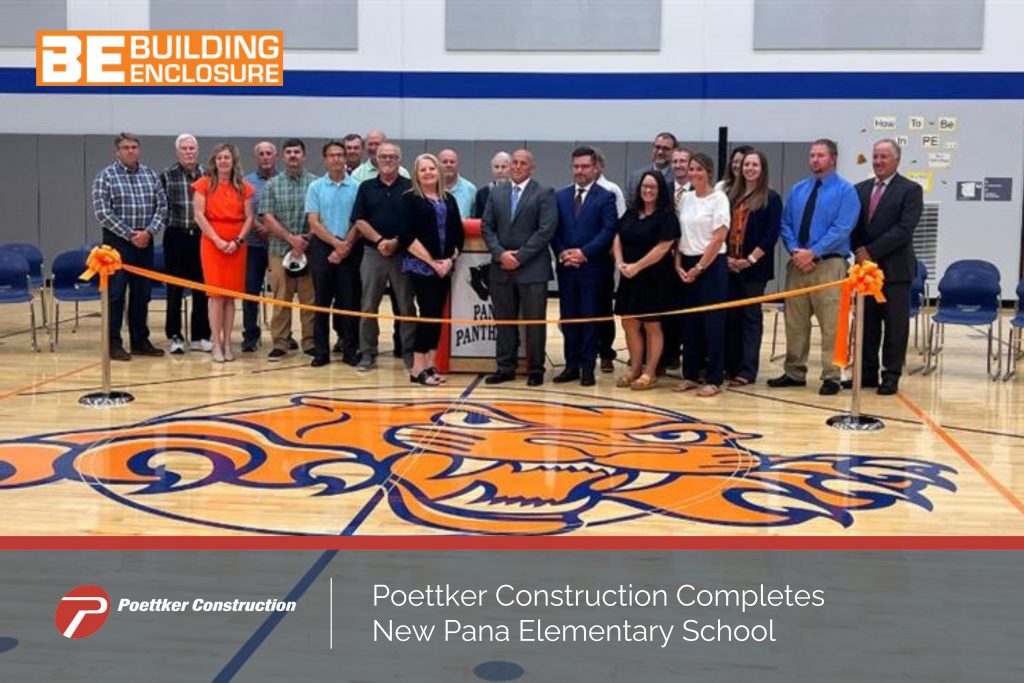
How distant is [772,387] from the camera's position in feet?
28.6

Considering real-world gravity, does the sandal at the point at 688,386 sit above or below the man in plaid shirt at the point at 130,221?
below

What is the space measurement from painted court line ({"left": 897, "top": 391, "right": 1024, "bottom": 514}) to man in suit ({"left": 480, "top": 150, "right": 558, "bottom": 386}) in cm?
262

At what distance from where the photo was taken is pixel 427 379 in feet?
28.4

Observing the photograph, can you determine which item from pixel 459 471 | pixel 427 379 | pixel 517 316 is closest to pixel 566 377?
pixel 517 316

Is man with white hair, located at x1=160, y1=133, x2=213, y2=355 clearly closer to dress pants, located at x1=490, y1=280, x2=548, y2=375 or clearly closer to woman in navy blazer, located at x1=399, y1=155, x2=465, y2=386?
woman in navy blazer, located at x1=399, y1=155, x2=465, y2=386

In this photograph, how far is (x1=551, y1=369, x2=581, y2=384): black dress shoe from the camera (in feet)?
28.9

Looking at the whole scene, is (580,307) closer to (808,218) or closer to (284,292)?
(808,218)

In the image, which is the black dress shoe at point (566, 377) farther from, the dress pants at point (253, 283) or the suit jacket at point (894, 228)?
the dress pants at point (253, 283)

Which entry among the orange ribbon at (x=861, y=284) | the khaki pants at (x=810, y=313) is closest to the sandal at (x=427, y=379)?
the khaki pants at (x=810, y=313)

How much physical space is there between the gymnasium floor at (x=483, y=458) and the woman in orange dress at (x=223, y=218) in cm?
73

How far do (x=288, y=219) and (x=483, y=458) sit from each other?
386 centimetres

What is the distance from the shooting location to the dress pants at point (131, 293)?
31.2 feet

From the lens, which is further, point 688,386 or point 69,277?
point 69,277

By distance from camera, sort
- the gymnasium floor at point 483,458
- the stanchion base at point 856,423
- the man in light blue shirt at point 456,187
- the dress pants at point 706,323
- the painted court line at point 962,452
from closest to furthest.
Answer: the gymnasium floor at point 483,458 → the painted court line at point 962,452 → the stanchion base at point 856,423 → the dress pants at point 706,323 → the man in light blue shirt at point 456,187
